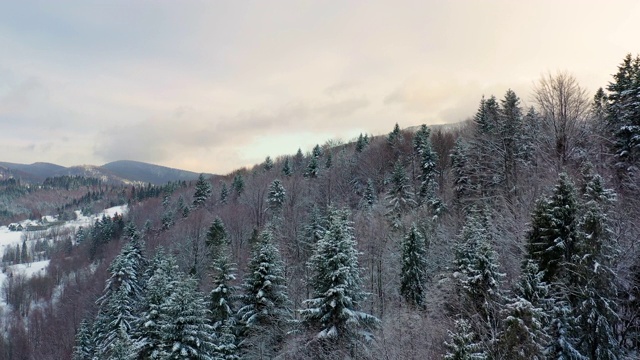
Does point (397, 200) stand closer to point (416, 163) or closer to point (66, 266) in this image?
point (416, 163)

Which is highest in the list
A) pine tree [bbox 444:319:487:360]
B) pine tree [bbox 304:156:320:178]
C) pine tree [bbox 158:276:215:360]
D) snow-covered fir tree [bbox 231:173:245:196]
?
pine tree [bbox 304:156:320:178]

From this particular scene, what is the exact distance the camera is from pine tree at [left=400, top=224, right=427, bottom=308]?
2674cm

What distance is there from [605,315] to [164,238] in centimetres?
6242

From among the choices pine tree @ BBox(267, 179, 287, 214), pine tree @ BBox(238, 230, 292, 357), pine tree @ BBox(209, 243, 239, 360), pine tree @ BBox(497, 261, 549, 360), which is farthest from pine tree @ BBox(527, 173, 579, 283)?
pine tree @ BBox(267, 179, 287, 214)

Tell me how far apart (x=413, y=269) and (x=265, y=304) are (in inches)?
452

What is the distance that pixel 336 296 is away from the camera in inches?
683

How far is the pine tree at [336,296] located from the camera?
17266 millimetres

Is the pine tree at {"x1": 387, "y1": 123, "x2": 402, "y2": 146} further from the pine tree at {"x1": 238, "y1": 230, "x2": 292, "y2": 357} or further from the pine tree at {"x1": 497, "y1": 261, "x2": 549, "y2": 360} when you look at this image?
the pine tree at {"x1": 497, "y1": 261, "x2": 549, "y2": 360}

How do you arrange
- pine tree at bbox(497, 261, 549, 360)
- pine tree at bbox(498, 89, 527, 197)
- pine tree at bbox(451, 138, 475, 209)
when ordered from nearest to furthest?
pine tree at bbox(497, 261, 549, 360) → pine tree at bbox(498, 89, 527, 197) → pine tree at bbox(451, 138, 475, 209)

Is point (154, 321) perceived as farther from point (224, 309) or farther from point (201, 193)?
point (201, 193)

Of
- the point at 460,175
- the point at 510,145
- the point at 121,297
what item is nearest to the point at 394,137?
the point at 460,175

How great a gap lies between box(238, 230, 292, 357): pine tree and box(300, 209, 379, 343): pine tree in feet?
10.4

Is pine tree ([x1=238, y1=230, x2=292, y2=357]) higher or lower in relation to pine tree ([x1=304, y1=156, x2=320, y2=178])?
lower

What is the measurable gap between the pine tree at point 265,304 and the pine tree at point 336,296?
318cm
